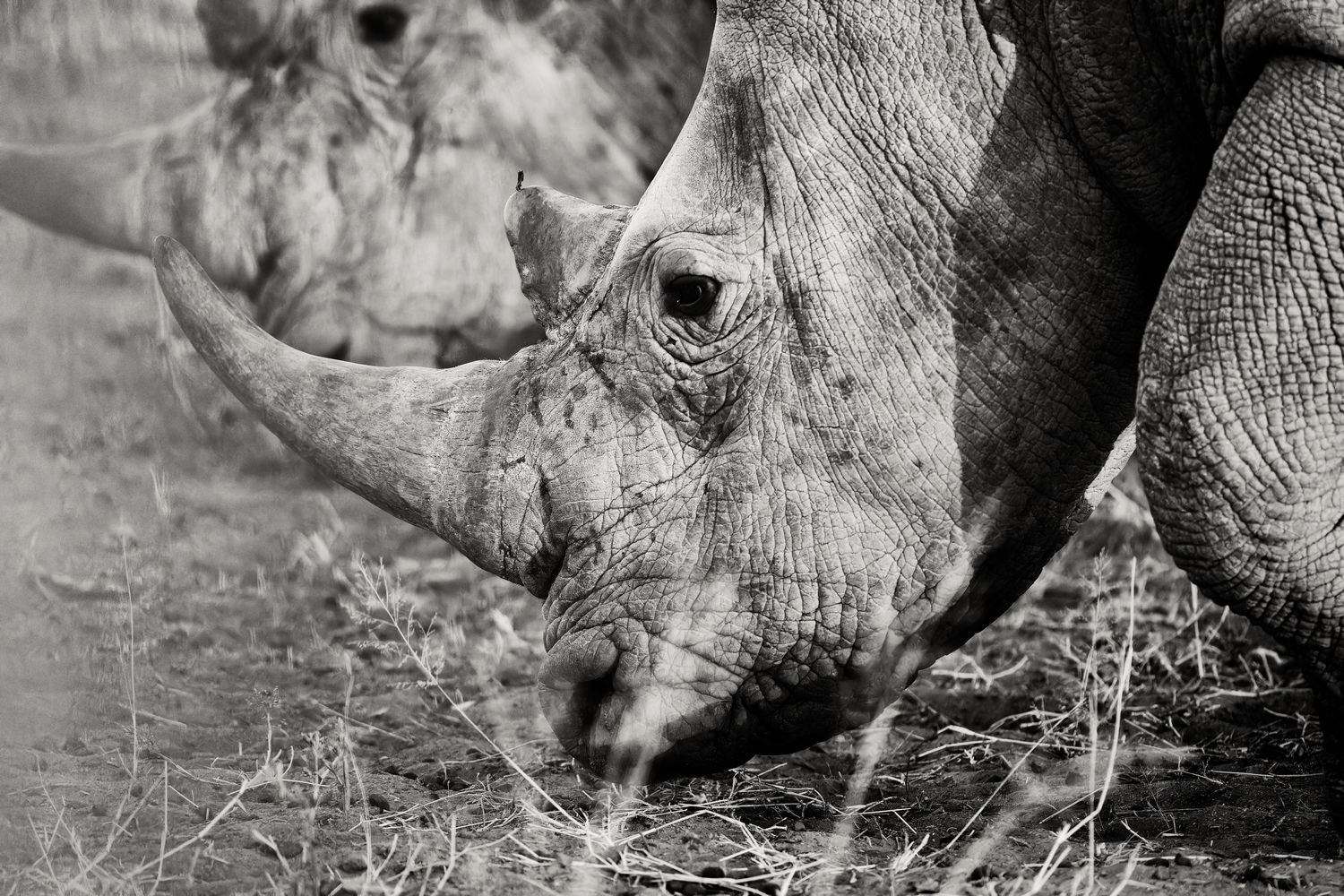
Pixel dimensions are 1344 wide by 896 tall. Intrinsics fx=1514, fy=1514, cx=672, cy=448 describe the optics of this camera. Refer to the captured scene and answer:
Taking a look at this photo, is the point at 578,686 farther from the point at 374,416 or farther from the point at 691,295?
the point at 691,295

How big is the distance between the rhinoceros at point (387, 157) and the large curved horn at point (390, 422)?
303 cm

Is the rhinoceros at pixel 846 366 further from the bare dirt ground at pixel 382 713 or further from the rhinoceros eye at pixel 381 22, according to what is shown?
the rhinoceros eye at pixel 381 22

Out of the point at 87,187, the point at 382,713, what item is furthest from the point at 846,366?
the point at 87,187

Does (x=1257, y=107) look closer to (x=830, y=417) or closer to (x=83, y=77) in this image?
(x=830, y=417)

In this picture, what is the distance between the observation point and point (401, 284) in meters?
7.22

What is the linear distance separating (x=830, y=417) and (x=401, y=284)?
166 inches

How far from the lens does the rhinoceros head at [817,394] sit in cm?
341

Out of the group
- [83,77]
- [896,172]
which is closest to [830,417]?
[896,172]

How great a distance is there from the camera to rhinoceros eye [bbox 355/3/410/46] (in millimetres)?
7273

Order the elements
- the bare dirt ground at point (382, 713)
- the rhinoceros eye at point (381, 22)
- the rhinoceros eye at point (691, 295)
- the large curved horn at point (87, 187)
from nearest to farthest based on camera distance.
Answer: the bare dirt ground at point (382, 713) → the rhinoceros eye at point (691, 295) → the large curved horn at point (87, 187) → the rhinoceros eye at point (381, 22)

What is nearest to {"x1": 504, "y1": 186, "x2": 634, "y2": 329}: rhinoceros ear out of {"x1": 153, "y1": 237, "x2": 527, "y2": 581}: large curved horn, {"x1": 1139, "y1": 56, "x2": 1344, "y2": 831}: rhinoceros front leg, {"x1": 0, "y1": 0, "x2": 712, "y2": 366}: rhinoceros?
{"x1": 153, "y1": 237, "x2": 527, "y2": 581}: large curved horn

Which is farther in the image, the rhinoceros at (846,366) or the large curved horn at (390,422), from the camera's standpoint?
the large curved horn at (390,422)

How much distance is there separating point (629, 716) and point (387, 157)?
4.43 meters

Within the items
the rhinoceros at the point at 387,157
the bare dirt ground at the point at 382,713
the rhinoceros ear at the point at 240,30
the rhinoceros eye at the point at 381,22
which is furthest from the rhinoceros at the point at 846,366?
the rhinoceros eye at the point at 381,22
